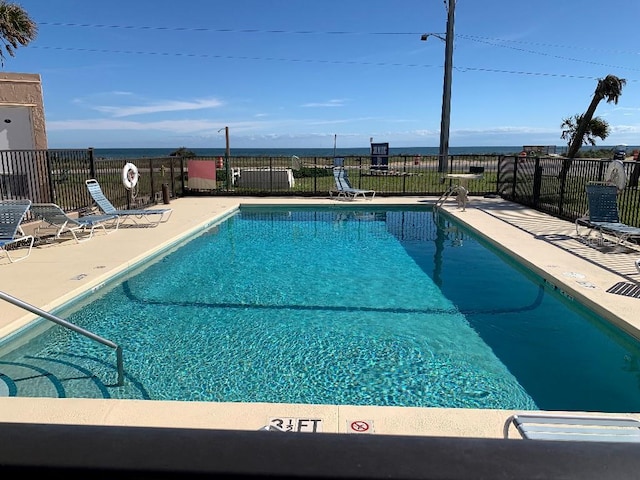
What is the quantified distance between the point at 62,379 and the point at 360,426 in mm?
2672

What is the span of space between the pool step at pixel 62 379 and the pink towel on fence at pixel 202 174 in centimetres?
1292

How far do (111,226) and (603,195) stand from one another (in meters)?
10.0

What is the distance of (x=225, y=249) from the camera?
9445mm

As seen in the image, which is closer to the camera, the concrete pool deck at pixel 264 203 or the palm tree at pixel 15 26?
the concrete pool deck at pixel 264 203

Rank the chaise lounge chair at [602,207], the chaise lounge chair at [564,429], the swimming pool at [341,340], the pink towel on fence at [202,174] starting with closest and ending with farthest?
1. the chaise lounge chair at [564,429]
2. the swimming pool at [341,340]
3. the chaise lounge chair at [602,207]
4. the pink towel on fence at [202,174]

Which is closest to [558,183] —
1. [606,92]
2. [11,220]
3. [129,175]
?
[606,92]

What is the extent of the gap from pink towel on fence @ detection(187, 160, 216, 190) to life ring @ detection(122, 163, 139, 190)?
4.99m


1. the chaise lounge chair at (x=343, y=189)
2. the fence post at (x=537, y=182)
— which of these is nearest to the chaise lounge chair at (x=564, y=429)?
the fence post at (x=537, y=182)

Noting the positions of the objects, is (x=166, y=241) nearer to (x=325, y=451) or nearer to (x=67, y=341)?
(x=67, y=341)

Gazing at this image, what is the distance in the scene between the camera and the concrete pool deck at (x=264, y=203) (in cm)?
308

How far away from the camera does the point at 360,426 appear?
3012 millimetres

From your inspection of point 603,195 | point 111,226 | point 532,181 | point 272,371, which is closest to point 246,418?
point 272,371

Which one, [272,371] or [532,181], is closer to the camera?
[272,371]

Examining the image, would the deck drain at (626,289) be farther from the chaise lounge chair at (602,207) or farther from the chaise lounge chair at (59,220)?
the chaise lounge chair at (59,220)
